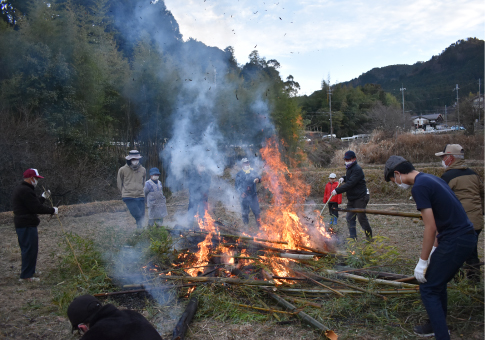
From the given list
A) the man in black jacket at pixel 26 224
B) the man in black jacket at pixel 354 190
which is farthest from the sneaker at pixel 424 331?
the man in black jacket at pixel 26 224

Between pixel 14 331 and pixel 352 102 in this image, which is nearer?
pixel 14 331

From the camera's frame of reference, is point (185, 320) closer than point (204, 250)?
Yes

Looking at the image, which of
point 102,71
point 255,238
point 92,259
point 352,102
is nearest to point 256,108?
point 102,71

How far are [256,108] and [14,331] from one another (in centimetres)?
1122

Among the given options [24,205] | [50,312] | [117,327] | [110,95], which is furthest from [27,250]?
[110,95]

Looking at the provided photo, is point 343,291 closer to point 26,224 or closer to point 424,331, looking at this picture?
point 424,331

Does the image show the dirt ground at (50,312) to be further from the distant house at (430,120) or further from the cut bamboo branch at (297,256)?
the distant house at (430,120)

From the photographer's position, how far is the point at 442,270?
286 cm

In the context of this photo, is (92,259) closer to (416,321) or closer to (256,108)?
(416,321)

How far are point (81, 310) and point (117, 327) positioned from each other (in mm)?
353

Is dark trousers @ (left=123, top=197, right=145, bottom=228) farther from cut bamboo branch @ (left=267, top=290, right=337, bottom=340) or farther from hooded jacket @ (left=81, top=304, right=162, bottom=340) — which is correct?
hooded jacket @ (left=81, top=304, right=162, bottom=340)

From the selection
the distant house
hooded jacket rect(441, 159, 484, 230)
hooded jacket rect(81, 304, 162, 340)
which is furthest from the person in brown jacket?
the distant house

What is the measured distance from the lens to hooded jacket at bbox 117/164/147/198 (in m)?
6.73

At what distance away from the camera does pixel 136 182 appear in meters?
6.77
